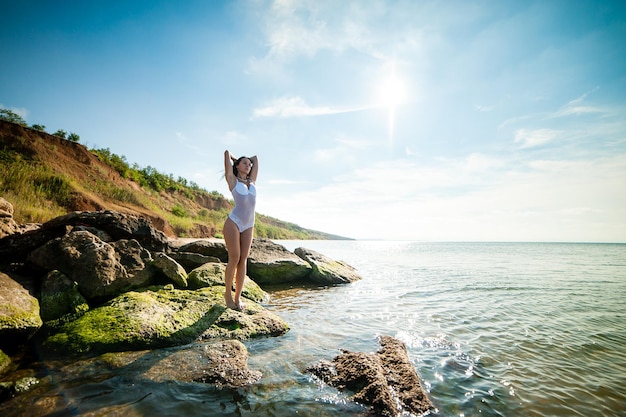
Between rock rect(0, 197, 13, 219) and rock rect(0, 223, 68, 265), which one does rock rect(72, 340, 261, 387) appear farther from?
rock rect(0, 197, 13, 219)

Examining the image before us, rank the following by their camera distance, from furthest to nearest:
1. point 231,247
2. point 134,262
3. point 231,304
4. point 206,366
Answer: point 134,262 → point 231,304 → point 231,247 → point 206,366

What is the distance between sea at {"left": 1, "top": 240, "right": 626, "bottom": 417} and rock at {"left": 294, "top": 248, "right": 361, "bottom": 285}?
219 centimetres

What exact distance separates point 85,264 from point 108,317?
1557 millimetres

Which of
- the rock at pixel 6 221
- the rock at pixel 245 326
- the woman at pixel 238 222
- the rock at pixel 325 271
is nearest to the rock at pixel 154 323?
the rock at pixel 245 326

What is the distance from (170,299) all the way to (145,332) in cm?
127

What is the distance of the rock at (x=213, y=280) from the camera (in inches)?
264

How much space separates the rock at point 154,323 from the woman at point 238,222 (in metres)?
0.48

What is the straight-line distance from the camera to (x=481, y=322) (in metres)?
6.39

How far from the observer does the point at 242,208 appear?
5.24 meters

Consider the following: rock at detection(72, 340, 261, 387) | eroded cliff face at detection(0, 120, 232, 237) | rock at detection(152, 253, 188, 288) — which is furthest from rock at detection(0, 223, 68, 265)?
eroded cliff face at detection(0, 120, 232, 237)

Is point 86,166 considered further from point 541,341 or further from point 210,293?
point 541,341

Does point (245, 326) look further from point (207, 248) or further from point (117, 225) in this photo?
point (207, 248)

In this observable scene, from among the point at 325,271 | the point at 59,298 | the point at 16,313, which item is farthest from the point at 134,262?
the point at 325,271

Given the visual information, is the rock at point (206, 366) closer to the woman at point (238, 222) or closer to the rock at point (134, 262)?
the woman at point (238, 222)
